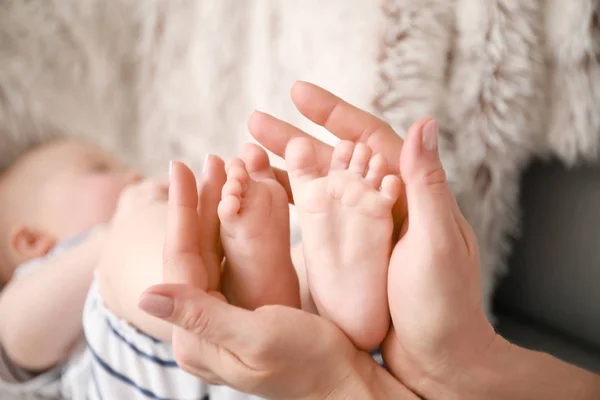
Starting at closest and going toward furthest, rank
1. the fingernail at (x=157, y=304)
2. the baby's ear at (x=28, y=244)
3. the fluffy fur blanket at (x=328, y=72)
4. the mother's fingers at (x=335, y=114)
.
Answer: the fingernail at (x=157, y=304) → the mother's fingers at (x=335, y=114) → the fluffy fur blanket at (x=328, y=72) → the baby's ear at (x=28, y=244)

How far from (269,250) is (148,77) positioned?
0.76 meters

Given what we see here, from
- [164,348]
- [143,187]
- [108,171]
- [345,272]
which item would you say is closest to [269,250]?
[345,272]

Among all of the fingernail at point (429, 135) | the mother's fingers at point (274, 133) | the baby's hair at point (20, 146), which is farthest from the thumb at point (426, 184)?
the baby's hair at point (20, 146)

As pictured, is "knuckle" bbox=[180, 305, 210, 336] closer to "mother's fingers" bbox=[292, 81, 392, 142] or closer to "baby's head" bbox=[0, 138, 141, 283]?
"mother's fingers" bbox=[292, 81, 392, 142]

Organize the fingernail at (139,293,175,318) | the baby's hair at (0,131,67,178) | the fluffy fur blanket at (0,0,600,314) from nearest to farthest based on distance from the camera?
the fingernail at (139,293,175,318) < the fluffy fur blanket at (0,0,600,314) < the baby's hair at (0,131,67,178)

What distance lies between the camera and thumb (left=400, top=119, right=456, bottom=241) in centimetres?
42

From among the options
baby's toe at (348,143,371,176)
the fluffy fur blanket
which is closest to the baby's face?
the fluffy fur blanket

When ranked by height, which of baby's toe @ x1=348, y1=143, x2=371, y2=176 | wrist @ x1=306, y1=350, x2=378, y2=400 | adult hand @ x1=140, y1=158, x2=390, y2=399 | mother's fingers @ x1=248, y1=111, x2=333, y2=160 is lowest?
wrist @ x1=306, y1=350, x2=378, y2=400

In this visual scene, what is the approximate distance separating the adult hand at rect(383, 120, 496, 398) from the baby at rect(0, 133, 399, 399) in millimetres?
23

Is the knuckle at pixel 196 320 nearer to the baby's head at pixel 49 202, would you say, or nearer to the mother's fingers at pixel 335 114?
the mother's fingers at pixel 335 114

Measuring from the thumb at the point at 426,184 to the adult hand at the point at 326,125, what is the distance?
66mm

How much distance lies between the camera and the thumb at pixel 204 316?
1.34 ft

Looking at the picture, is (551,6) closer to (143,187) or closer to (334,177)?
(334,177)

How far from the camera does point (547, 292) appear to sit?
2.47 feet
